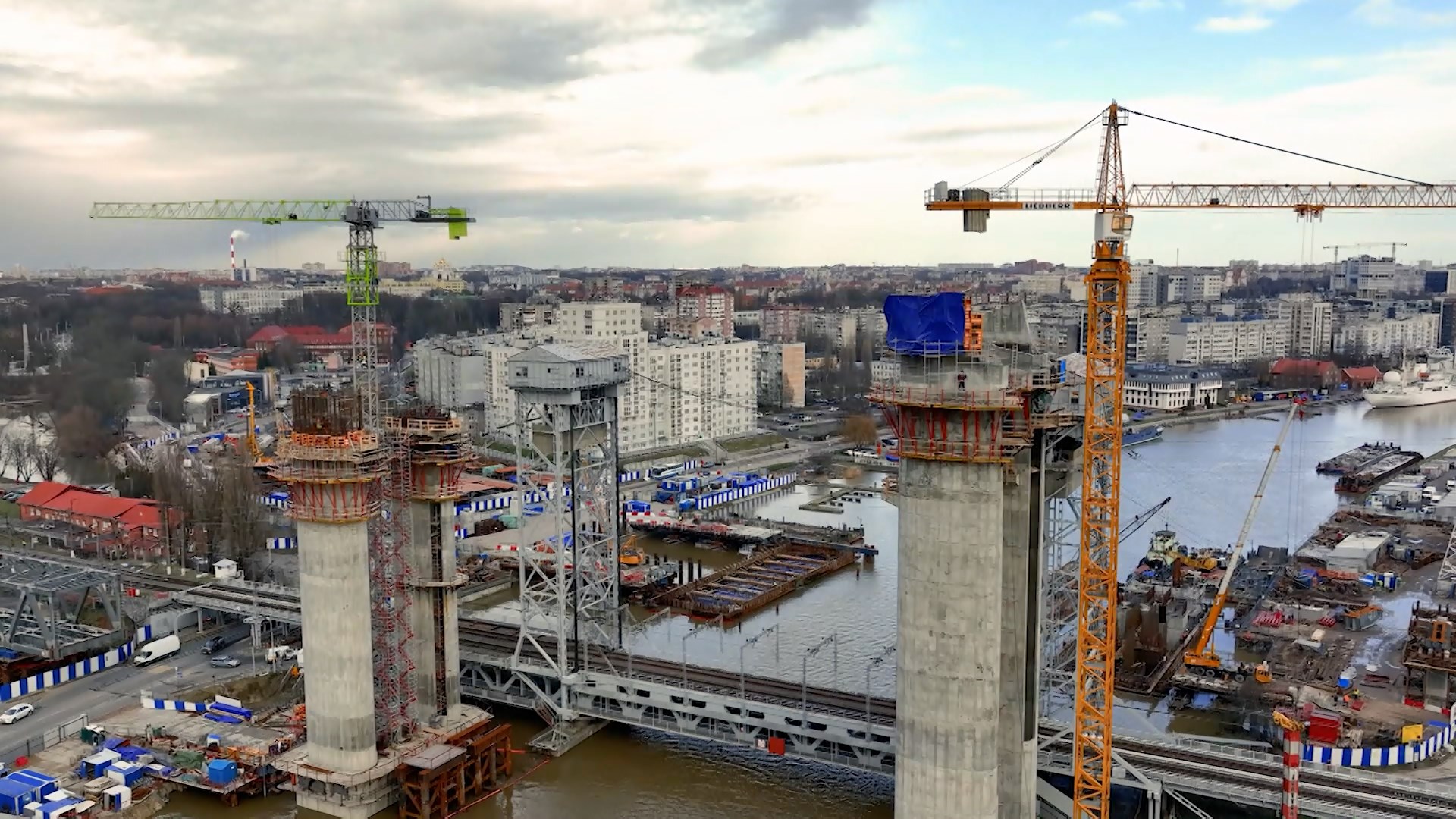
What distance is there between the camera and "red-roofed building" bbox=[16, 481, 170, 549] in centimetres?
3922

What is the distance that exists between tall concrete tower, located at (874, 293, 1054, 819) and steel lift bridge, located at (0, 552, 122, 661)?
2317 cm

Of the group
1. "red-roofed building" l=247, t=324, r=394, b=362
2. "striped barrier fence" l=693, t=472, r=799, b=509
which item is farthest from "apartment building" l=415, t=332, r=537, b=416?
"striped barrier fence" l=693, t=472, r=799, b=509

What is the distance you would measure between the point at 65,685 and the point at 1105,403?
26.3m

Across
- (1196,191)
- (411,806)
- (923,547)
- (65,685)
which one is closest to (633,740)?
(411,806)

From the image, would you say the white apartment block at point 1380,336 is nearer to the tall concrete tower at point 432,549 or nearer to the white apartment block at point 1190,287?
the white apartment block at point 1190,287

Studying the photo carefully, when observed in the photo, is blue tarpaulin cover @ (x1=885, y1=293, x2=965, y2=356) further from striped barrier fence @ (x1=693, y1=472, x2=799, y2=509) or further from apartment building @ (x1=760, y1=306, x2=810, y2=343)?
apartment building @ (x1=760, y1=306, x2=810, y2=343)

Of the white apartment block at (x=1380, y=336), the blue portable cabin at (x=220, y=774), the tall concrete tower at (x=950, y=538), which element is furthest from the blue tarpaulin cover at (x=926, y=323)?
the white apartment block at (x=1380, y=336)

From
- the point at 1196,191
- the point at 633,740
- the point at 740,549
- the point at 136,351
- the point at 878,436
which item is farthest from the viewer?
the point at 136,351

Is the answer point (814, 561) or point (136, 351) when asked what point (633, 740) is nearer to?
point (814, 561)

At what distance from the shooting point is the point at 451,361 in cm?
7188

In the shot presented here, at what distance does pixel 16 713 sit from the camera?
25.1 m

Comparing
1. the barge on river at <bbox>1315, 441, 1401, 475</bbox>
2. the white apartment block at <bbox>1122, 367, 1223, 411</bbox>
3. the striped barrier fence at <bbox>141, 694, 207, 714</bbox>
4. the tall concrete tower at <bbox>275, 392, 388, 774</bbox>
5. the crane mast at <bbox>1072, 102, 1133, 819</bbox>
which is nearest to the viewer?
the crane mast at <bbox>1072, 102, 1133, 819</bbox>

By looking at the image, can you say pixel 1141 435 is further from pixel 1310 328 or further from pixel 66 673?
pixel 66 673

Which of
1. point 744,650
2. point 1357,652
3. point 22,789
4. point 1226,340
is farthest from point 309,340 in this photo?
point 1226,340
